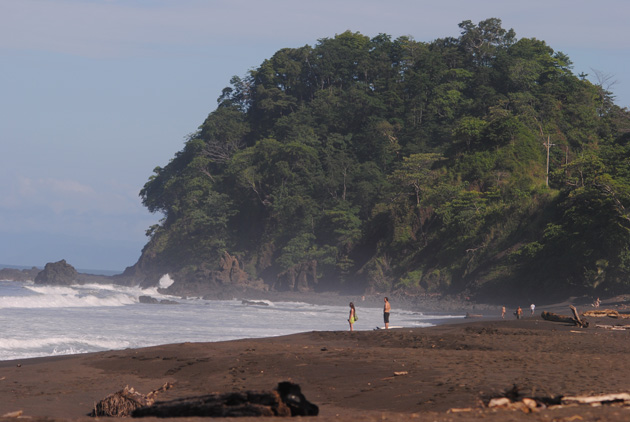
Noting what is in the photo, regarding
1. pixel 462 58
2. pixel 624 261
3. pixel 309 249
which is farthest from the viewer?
pixel 462 58

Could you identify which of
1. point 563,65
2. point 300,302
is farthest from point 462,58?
point 300,302

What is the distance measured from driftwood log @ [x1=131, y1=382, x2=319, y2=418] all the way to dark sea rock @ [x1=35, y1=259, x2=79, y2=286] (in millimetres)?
69302

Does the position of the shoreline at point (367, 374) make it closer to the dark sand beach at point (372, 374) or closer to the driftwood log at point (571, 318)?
the dark sand beach at point (372, 374)

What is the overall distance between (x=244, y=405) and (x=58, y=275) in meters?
70.9

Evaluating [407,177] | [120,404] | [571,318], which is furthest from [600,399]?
[407,177]

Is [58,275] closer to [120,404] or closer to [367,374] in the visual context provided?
[367,374]

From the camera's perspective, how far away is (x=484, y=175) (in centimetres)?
5400

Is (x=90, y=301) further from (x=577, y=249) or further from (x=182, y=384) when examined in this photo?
(x=182, y=384)

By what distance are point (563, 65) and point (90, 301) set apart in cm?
4775

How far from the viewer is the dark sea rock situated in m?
72.6

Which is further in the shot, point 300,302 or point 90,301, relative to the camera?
point 300,302

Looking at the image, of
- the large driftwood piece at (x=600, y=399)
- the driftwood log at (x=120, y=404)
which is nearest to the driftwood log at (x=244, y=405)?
the driftwood log at (x=120, y=404)

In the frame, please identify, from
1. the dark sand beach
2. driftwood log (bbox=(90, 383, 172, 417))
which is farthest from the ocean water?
driftwood log (bbox=(90, 383, 172, 417))

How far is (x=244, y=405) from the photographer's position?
7.20 meters
